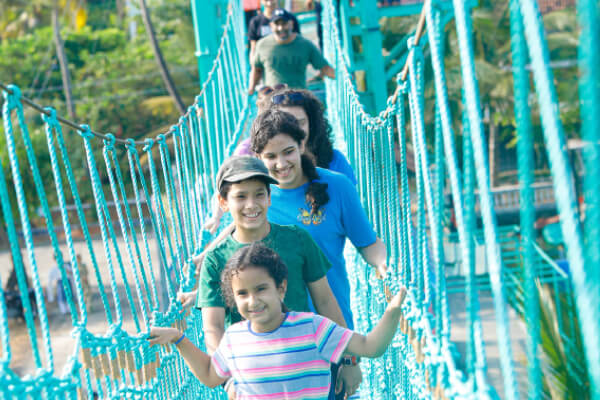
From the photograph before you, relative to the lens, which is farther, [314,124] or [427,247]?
[314,124]

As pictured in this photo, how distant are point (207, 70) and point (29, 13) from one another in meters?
18.2

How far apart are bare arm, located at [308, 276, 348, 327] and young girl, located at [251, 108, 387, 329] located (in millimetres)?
154

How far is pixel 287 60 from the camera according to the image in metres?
3.67

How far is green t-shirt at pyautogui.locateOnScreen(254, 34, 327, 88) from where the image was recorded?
12.1 ft

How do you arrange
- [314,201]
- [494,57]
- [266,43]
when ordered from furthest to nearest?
[494,57] < [266,43] < [314,201]

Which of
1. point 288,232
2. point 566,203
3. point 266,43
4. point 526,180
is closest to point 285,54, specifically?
point 266,43

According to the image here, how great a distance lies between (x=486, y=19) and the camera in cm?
1297

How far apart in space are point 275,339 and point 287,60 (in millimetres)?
2498

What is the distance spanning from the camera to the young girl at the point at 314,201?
1.74m

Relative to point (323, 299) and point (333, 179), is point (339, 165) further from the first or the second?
point (323, 299)

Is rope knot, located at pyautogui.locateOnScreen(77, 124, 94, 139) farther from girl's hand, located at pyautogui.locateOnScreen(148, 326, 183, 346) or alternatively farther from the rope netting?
the rope netting

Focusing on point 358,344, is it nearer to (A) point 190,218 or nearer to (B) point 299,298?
(B) point 299,298

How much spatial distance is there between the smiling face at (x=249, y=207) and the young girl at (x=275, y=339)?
0.11m

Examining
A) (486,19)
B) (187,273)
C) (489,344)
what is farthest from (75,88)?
(187,273)
